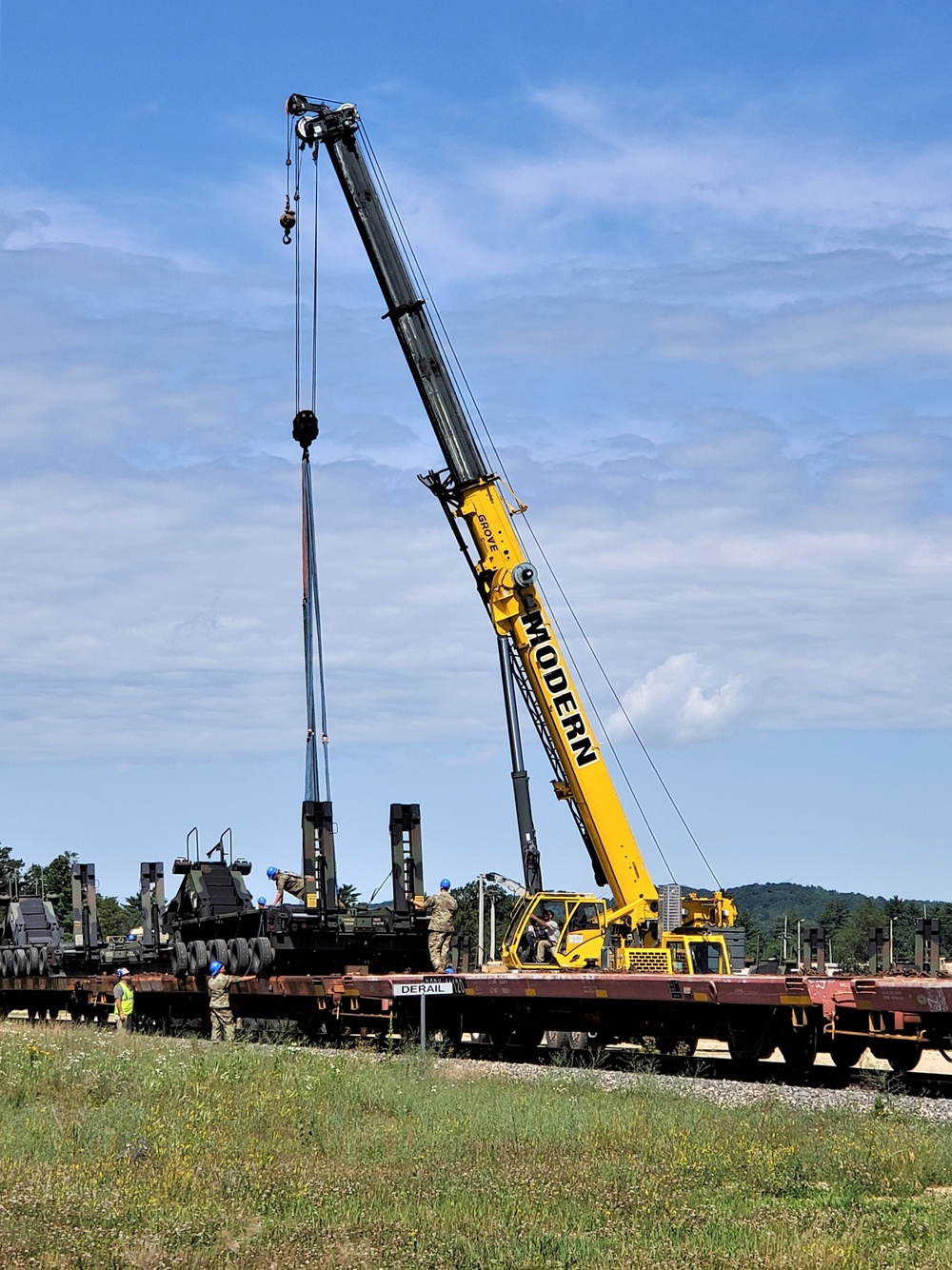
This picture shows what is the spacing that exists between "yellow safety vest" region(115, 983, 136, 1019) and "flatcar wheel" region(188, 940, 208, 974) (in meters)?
1.10

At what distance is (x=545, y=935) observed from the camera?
22766 mm

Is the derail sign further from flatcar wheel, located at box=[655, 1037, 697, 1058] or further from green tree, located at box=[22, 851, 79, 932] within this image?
green tree, located at box=[22, 851, 79, 932]

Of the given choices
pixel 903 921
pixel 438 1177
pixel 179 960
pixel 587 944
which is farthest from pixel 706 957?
pixel 903 921

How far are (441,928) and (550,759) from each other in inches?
144

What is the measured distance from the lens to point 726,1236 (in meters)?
9.71

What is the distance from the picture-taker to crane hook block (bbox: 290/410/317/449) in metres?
24.9

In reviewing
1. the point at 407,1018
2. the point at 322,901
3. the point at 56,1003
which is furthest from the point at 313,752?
the point at 56,1003

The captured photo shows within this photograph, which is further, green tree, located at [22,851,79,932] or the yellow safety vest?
green tree, located at [22,851,79,932]

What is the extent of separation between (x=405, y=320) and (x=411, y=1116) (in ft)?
44.1

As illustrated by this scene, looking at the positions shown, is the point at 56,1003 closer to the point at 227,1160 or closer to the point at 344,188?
the point at 344,188

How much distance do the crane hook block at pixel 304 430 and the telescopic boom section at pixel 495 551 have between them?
1.84 metres

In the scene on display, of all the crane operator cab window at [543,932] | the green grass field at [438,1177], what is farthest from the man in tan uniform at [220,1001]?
the green grass field at [438,1177]

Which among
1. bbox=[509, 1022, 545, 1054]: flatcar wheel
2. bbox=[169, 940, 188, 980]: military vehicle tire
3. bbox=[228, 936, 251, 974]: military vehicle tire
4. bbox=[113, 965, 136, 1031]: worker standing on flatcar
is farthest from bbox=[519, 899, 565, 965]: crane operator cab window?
bbox=[113, 965, 136, 1031]: worker standing on flatcar

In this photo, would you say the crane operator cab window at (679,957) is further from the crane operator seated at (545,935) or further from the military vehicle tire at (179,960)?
the military vehicle tire at (179,960)
